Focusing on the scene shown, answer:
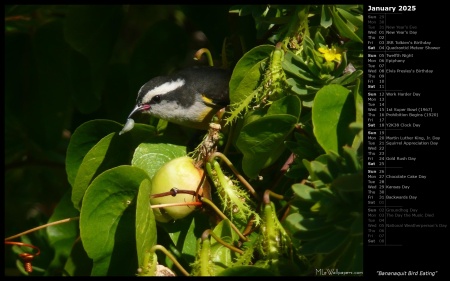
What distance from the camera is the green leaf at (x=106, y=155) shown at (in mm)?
2207

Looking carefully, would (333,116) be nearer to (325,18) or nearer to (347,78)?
(347,78)

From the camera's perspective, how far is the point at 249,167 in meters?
2.05

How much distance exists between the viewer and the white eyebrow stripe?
2.69 meters

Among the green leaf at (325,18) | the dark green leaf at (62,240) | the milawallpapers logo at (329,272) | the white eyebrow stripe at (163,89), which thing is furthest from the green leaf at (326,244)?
the dark green leaf at (62,240)

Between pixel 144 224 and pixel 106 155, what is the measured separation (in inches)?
14.7

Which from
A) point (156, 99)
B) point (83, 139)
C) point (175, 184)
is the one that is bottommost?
point (175, 184)

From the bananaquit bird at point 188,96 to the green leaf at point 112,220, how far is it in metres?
0.55

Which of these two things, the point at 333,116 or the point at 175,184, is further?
the point at 175,184

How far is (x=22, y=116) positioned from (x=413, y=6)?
68.3 inches

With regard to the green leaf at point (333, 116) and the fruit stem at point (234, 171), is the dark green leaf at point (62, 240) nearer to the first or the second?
the fruit stem at point (234, 171)

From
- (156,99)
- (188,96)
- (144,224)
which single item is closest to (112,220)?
(144,224)

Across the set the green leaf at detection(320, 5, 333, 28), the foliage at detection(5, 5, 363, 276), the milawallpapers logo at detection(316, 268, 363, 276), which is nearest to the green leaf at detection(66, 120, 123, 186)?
the foliage at detection(5, 5, 363, 276)

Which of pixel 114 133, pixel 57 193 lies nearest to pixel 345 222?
pixel 114 133

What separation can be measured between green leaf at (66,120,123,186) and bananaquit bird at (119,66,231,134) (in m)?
0.29
